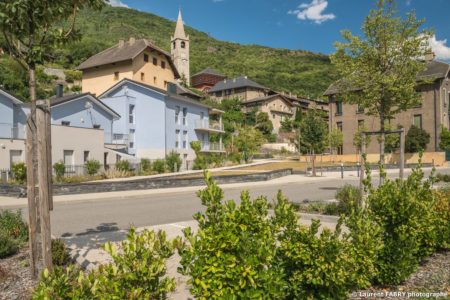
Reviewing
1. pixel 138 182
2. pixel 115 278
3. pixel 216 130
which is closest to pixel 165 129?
pixel 216 130

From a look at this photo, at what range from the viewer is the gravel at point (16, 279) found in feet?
14.9

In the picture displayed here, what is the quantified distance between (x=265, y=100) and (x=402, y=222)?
7532 centimetres

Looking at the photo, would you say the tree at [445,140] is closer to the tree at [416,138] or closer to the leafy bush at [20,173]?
the tree at [416,138]

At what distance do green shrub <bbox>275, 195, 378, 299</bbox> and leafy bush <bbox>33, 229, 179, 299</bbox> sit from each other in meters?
1.28

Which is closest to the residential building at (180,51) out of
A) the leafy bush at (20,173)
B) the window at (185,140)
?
the window at (185,140)

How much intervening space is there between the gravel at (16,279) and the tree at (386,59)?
9.72 m

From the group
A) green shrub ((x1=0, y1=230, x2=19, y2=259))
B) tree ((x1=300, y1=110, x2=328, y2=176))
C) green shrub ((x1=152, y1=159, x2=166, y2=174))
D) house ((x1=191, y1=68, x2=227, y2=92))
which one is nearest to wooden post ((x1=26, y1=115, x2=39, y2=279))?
green shrub ((x1=0, y1=230, x2=19, y2=259))

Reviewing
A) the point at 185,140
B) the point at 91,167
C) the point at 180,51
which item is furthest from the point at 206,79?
the point at 91,167

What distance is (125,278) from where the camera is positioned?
109 inches

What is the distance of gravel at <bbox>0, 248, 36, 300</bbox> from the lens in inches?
179

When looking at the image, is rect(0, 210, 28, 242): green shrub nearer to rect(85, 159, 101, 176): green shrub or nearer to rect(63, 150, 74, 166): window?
rect(85, 159, 101, 176): green shrub

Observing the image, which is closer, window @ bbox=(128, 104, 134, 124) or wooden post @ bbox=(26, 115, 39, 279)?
wooden post @ bbox=(26, 115, 39, 279)

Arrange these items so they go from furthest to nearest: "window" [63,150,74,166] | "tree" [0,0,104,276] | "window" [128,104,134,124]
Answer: "window" [128,104,134,124] < "window" [63,150,74,166] < "tree" [0,0,104,276]

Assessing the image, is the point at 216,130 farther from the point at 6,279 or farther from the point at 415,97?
the point at 6,279
